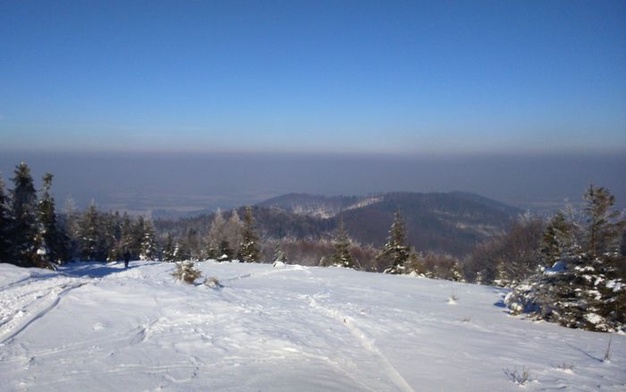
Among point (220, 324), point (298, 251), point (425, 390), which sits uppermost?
point (425, 390)

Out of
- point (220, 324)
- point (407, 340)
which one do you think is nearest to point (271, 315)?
point (220, 324)

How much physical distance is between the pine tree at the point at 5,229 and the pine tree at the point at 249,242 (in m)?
19.3

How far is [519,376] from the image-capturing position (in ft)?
21.0

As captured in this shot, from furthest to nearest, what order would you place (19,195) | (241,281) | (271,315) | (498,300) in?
(19,195), (241,281), (498,300), (271,315)

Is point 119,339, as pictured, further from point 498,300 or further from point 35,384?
point 498,300

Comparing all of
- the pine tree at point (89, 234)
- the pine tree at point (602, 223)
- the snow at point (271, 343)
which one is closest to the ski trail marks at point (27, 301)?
the snow at point (271, 343)

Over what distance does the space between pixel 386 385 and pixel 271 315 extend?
4.73 meters

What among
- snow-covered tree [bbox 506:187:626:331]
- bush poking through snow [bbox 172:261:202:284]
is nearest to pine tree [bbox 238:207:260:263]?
bush poking through snow [bbox 172:261:202:284]

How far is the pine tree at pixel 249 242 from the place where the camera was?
41125 millimetres

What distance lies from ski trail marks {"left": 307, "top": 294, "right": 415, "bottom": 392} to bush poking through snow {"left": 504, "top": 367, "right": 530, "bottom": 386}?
1.71 m

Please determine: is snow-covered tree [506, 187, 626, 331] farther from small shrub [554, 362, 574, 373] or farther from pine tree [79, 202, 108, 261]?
pine tree [79, 202, 108, 261]

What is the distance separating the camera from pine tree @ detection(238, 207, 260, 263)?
135 feet

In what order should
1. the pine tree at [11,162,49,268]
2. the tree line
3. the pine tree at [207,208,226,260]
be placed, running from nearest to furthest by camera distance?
the tree line
the pine tree at [11,162,49,268]
the pine tree at [207,208,226,260]

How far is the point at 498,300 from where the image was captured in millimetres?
14086
